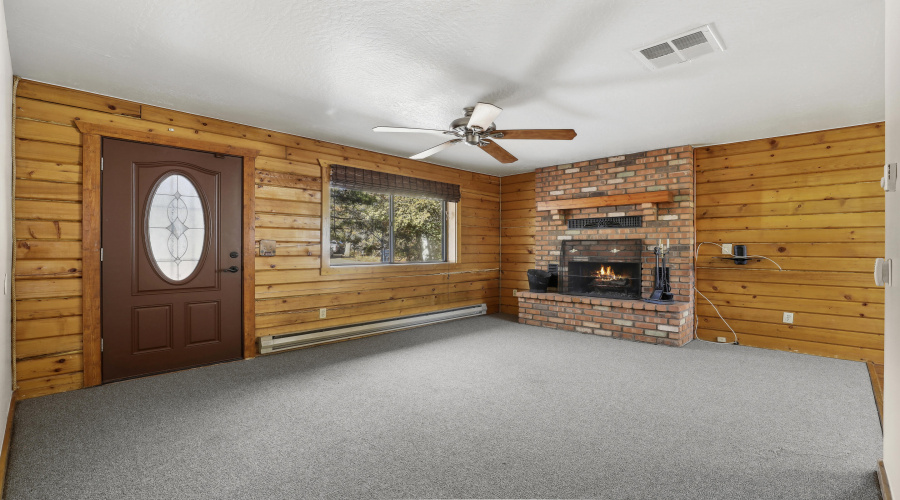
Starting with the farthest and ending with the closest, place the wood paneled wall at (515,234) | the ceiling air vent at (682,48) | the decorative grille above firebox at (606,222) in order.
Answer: the wood paneled wall at (515,234)
the decorative grille above firebox at (606,222)
the ceiling air vent at (682,48)

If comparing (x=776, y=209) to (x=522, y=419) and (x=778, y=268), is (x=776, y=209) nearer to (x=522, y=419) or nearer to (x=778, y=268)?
(x=778, y=268)

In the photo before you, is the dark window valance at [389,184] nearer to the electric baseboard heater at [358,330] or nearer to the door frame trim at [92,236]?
the electric baseboard heater at [358,330]

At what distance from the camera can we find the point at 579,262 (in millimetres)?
5707

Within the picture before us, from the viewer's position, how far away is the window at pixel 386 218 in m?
5.02

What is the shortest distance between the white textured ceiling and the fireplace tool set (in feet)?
4.80

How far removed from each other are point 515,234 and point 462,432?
4.63 metres

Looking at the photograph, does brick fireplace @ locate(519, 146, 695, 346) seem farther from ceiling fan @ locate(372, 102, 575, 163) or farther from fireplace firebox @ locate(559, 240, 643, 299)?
ceiling fan @ locate(372, 102, 575, 163)

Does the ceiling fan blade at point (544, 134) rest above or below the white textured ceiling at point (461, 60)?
below

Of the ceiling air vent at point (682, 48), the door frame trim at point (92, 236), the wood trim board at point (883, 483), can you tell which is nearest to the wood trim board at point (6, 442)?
the door frame trim at point (92, 236)

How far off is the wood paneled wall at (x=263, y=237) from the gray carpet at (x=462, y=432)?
50 centimetres

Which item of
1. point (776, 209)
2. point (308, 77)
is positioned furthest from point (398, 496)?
point (776, 209)

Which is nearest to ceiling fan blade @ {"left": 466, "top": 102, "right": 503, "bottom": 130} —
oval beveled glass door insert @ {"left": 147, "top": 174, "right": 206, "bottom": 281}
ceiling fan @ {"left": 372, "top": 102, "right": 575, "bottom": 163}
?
ceiling fan @ {"left": 372, "top": 102, "right": 575, "bottom": 163}

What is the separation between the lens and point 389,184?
5.28m

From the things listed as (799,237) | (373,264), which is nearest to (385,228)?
(373,264)
